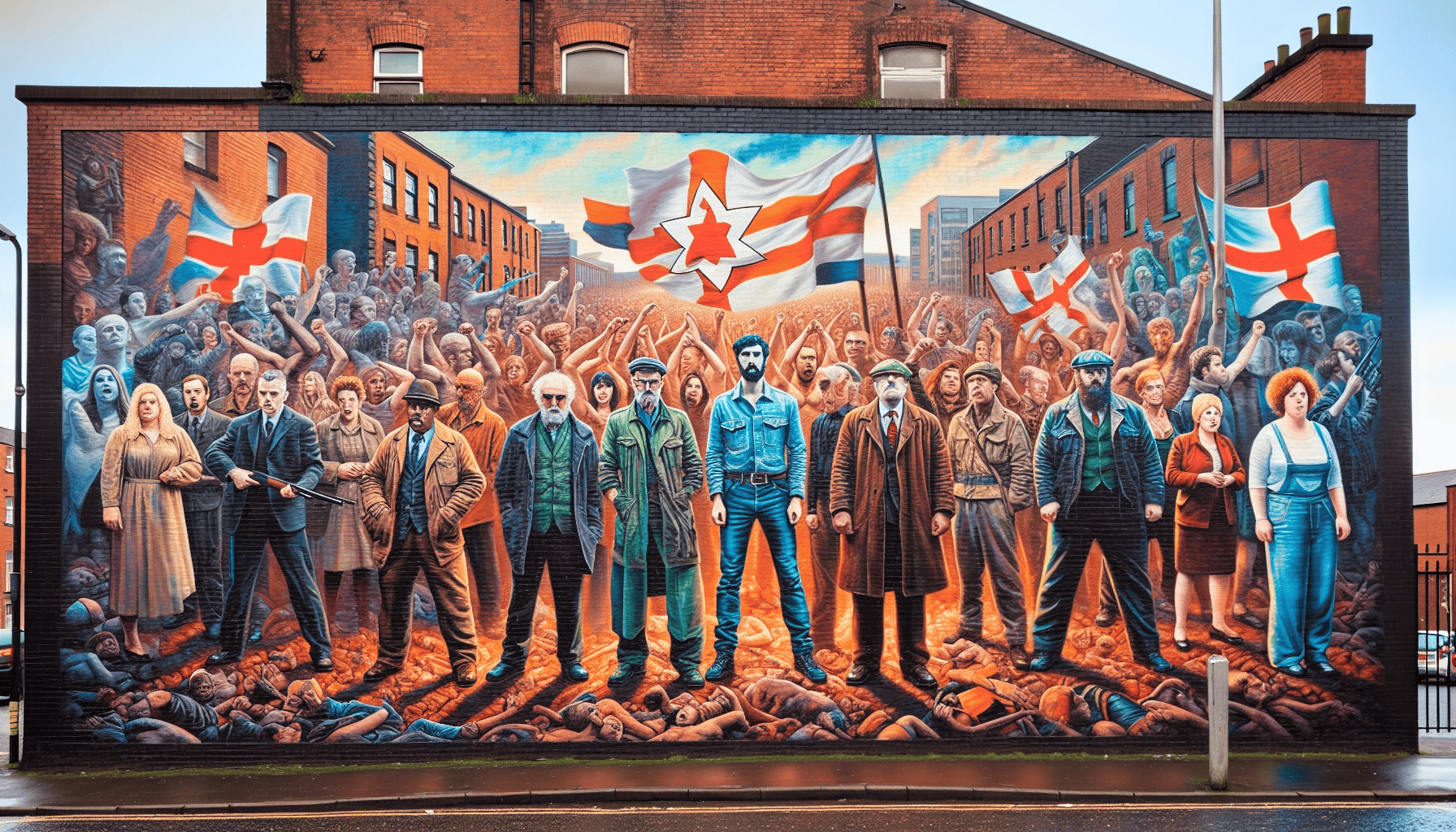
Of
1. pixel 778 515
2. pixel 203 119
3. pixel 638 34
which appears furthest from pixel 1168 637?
pixel 203 119

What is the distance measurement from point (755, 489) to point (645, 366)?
7.17 feet

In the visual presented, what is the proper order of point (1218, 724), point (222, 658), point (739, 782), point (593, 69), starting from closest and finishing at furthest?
point (1218, 724) → point (739, 782) → point (222, 658) → point (593, 69)

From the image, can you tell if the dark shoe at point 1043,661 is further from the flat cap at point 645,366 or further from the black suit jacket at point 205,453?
the black suit jacket at point 205,453

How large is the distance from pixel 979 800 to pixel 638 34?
1272cm

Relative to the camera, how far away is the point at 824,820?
1134 centimetres

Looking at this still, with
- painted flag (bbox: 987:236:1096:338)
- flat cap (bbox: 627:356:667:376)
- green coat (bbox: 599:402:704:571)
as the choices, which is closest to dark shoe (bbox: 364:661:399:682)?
green coat (bbox: 599:402:704:571)

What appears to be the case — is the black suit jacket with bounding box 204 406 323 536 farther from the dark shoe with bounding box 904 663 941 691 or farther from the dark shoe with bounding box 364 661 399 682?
the dark shoe with bounding box 904 663 941 691

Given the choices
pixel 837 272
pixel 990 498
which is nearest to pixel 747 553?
pixel 990 498

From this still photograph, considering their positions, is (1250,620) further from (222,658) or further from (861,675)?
(222,658)

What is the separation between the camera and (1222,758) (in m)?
12.4

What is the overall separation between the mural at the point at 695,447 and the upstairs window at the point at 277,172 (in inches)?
1.8

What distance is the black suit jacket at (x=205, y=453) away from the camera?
580 inches

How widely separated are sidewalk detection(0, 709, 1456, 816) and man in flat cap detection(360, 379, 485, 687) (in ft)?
5.24

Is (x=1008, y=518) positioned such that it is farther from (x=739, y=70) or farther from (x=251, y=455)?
(x=251, y=455)
